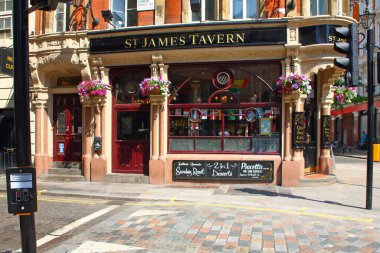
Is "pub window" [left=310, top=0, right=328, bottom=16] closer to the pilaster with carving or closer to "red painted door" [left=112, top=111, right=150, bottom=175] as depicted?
"red painted door" [left=112, top=111, right=150, bottom=175]

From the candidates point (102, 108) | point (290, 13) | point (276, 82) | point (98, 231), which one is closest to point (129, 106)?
point (102, 108)

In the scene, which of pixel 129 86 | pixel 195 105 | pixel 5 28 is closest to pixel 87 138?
pixel 129 86

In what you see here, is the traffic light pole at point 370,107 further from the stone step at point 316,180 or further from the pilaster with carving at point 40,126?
the pilaster with carving at point 40,126

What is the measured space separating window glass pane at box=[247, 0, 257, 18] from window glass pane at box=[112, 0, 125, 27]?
13.5 feet

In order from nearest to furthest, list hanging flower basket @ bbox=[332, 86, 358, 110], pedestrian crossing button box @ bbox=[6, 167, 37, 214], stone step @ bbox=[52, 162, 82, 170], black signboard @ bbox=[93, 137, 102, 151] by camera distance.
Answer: pedestrian crossing button box @ bbox=[6, 167, 37, 214], black signboard @ bbox=[93, 137, 102, 151], stone step @ bbox=[52, 162, 82, 170], hanging flower basket @ bbox=[332, 86, 358, 110]

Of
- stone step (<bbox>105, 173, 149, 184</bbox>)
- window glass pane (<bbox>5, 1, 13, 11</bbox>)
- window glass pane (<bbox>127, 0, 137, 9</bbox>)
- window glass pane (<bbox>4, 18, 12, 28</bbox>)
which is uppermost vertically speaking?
window glass pane (<bbox>5, 1, 13, 11</bbox>)

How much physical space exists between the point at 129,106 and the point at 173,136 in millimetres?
1833

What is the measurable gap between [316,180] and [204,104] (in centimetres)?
404

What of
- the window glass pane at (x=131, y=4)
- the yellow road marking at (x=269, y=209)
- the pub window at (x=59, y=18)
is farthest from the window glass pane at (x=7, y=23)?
the yellow road marking at (x=269, y=209)

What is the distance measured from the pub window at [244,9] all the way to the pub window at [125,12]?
328 centimetres

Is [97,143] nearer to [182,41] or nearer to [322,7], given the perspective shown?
[182,41]

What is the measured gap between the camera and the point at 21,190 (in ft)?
13.3

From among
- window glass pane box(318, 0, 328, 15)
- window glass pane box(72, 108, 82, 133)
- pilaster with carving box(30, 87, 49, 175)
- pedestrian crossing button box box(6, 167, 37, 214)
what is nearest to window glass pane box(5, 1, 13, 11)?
pilaster with carving box(30, 87, 49, 175)

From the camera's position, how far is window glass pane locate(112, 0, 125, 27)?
12.9 meters
